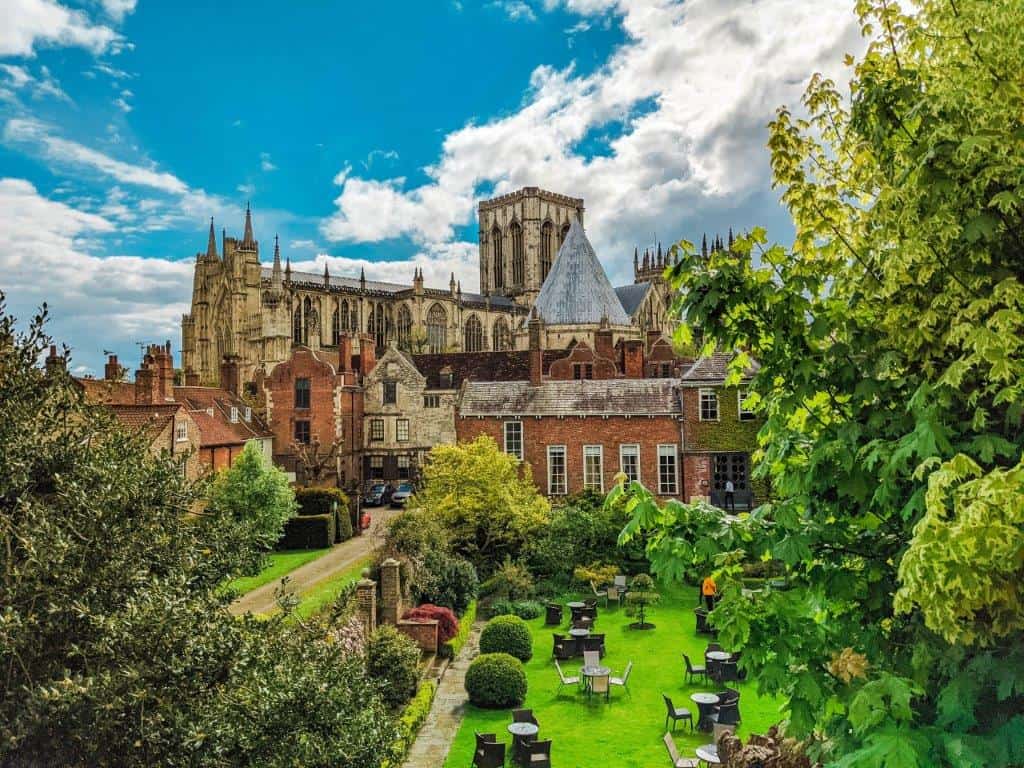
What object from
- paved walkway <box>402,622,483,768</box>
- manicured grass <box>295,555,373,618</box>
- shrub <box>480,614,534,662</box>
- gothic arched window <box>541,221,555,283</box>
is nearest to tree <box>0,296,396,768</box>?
paved walkway <box>402,622,483,768</box>

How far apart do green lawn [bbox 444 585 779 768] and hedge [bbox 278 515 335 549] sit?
12193 millimetres

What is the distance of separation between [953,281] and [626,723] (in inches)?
551

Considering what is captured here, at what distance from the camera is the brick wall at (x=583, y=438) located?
3494 centimetres

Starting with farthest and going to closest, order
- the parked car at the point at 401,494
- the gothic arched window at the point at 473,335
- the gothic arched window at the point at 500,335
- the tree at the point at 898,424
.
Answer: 1. the gothic arched window at the point at 500,335
2. the gothic arched window at the point at 473,335
3. the parked car at the point at 401,494
4. the tree at the point at 898,424

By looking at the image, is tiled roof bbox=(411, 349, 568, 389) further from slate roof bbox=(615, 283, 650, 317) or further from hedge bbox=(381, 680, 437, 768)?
slate roof bbox=(615, 283, 650, 317)

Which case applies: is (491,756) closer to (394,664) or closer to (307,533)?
(394,664)

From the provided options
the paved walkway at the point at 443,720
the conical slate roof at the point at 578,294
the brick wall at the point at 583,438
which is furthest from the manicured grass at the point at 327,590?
the conical slate roof at the point at 578,294

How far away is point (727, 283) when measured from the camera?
21.7ft

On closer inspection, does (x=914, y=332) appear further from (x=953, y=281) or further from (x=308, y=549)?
(x=308, y=549)

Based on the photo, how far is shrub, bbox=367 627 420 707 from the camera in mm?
17078

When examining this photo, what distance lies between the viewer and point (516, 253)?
4690 inches

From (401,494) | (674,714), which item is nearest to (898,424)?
(674,714)

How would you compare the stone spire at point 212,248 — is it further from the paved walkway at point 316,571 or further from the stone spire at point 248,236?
the paved walkway at point 316,571

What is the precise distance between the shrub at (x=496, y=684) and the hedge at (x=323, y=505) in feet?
56.2
